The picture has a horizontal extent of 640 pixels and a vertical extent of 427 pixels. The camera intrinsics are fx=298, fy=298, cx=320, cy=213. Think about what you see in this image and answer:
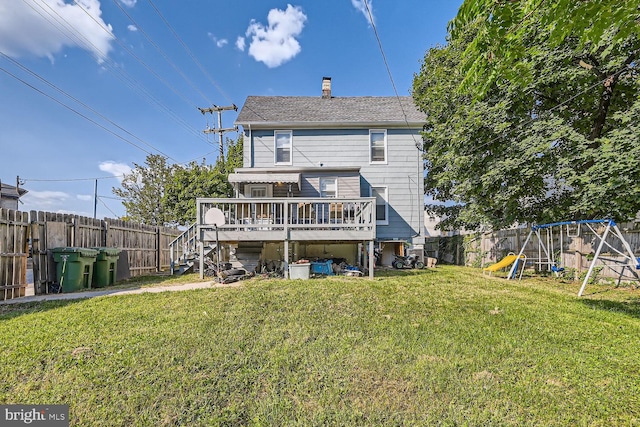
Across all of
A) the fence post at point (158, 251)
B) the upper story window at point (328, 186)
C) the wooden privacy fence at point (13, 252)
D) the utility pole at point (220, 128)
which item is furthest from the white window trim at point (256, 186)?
the utility pole at point (220, 128)

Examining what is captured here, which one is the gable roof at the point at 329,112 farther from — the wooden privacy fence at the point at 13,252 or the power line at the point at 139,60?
the wooden privacy fence at the point at 13,252

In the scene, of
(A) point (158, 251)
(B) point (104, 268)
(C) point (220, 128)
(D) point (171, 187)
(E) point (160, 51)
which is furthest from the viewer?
(C) point (220, 128)

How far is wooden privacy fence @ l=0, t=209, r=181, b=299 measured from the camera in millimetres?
6543

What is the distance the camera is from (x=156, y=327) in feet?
14.1

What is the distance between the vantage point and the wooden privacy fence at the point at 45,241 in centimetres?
654

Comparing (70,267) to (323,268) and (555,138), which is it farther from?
(555,138)

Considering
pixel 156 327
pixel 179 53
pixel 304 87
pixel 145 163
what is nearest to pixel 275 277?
pixel 156 327

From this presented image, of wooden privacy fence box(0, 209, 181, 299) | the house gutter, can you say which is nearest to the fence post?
wooden privacy fence box(0, 209, 181, 299)

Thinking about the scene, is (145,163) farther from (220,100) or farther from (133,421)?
(133,421)

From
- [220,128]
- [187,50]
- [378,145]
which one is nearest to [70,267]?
[187,50]

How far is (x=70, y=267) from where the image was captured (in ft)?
24.6

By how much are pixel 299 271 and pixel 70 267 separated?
5.73m

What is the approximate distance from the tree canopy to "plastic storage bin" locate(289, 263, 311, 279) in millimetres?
13413

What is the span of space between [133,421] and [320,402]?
1.59 m
